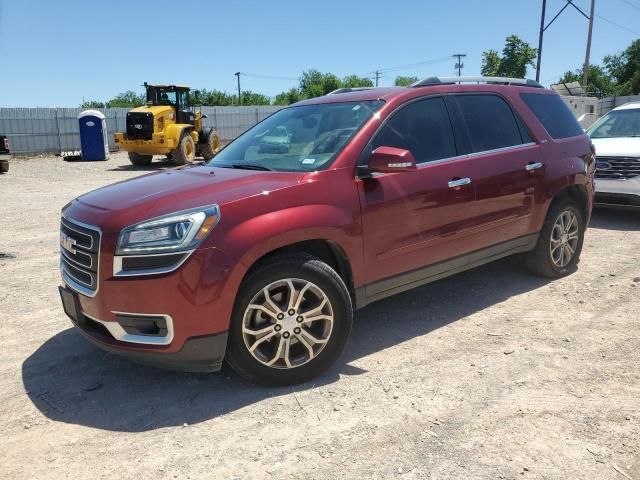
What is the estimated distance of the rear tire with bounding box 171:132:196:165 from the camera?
19072 mm

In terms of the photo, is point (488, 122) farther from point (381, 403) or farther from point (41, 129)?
point (41, 129)

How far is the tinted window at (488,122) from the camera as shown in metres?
4.47

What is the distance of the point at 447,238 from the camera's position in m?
4.15

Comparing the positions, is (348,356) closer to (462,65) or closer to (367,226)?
(367,226)

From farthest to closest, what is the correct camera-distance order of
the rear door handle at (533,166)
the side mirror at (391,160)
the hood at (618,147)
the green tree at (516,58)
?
the green tree at (516,58)
the hood at (618,147)
the rear door handle at (533,166)
the side mirror at (391,160)

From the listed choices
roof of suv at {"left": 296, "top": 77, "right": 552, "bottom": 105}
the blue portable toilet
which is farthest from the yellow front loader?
roof of suv at {"left": 296, "top": 77, "right": 552, "bottom": 105}

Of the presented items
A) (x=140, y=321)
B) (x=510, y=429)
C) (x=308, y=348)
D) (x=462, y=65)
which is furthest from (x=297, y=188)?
(x=462, y=65)

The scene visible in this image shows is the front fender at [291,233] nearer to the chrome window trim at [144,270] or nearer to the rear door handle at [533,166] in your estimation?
the chrome window trim at [144,270]

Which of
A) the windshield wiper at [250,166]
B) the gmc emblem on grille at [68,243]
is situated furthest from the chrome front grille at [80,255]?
the windshield wiper at [250,166]

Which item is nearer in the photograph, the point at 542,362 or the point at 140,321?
the point at 140,321

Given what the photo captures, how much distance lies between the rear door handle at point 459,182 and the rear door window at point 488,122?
309 millimetres

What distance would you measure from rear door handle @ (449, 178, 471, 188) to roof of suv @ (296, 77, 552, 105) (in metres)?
0.71

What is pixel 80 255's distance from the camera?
325cm

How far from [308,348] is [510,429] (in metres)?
1.23
